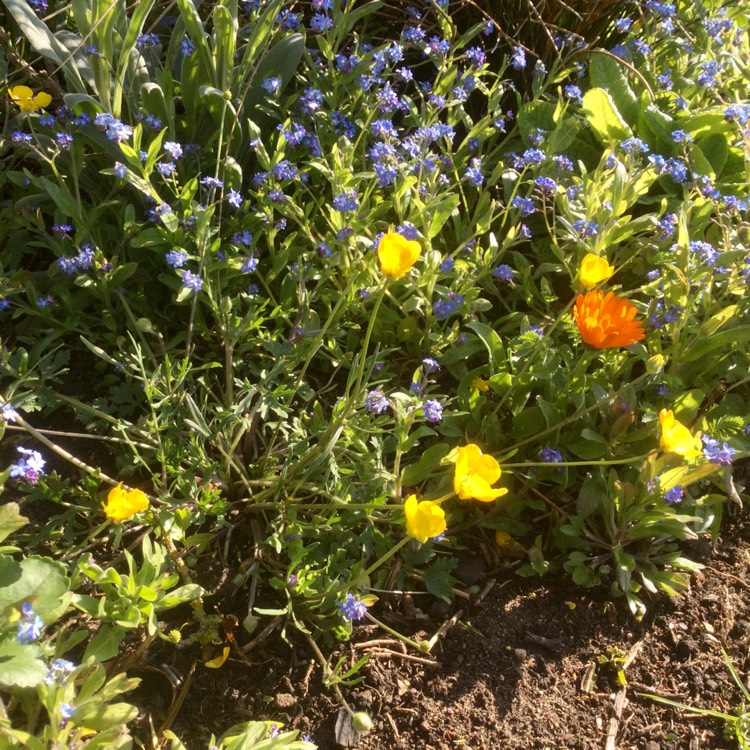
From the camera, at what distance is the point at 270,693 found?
162 centimetres

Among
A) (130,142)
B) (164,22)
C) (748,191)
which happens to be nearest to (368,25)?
(164,22)

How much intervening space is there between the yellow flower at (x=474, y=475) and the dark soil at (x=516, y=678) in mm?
570

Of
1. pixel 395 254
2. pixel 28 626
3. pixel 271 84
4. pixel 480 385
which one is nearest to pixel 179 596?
pixel 28 626

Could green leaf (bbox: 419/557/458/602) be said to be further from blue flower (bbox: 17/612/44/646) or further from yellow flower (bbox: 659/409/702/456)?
blue flower (bbox: 17/612/44/646)

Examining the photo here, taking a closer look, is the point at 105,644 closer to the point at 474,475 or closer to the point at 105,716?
the point at 105,716

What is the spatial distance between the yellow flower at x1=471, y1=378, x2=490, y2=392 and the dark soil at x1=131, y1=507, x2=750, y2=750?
1.49ft

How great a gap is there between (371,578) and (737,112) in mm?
1595

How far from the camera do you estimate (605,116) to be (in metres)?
2.23

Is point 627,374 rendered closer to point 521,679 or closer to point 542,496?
point 542,496

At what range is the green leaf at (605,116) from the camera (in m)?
2.21

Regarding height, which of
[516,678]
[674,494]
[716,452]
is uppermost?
[716,452]

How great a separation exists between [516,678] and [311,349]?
2.81ft

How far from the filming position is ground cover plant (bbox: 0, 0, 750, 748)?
1623 millimetres

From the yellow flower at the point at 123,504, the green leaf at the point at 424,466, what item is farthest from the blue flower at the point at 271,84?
the yellow flower at the point at 123,504
